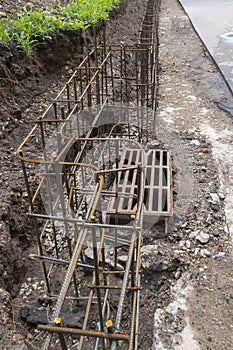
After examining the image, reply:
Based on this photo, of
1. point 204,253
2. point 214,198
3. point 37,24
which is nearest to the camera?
point 204,253

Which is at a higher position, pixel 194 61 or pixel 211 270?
pixel 194 61

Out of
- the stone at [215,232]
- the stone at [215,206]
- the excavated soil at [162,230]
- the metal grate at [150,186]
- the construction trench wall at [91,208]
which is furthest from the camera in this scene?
the stone at [215,206]

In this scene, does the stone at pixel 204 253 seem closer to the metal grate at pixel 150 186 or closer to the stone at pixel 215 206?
the metal grate at pixel 150 186

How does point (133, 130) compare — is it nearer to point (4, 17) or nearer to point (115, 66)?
point (115, 66)

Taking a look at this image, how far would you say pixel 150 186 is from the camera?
12.8 feet

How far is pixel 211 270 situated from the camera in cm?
299

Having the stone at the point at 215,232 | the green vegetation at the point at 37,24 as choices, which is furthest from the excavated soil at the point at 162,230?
the green vegetation at the point at 37,24

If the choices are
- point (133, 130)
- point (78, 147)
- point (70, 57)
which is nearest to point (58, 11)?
point (70, 57)

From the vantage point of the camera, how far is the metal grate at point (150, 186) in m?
3.55

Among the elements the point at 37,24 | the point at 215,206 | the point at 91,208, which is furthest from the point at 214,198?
the point at 37,24

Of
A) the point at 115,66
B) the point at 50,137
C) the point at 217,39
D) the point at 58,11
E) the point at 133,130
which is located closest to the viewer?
the point at 50,137

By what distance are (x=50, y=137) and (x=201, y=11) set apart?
11.9 m

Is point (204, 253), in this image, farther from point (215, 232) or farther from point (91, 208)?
point (91, 208)

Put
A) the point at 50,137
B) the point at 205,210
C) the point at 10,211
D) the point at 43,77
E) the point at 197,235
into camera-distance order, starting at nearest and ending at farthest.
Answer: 1. the point at 10,211
2. the point at 197,235
3. the point at 205,210
4. the point at 50,137
5. the point at 43,77
